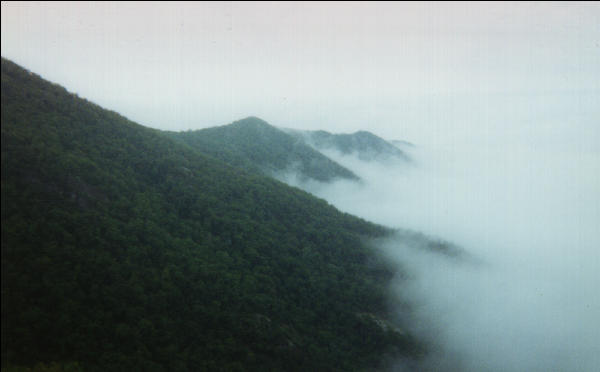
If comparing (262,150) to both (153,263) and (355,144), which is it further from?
(355,144)

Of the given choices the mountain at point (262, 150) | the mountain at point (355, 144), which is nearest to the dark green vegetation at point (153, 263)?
the mountain at point (262, 150)

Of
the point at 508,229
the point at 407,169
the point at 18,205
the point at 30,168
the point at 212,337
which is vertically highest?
the point at 407,169

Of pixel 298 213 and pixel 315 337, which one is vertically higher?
pixel 298 213

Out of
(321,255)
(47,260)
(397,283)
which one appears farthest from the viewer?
(397,283)

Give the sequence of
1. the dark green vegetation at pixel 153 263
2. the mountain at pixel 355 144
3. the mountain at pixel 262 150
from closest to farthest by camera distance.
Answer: the dark green vegetation at pixel 153 263 < the mountain at pixel 262 150 < the mountain at pixel 355 144

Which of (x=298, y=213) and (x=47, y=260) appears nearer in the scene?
(x=47, y=260)

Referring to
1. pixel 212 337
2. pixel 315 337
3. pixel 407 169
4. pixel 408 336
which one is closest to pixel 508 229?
pixel 407 169

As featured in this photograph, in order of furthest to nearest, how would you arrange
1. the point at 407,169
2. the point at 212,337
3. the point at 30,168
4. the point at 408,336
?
the point at 407,169
the point at 408,336
the point at 212,337
the point at 30,168

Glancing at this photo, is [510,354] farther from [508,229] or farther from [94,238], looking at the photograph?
[508,229]

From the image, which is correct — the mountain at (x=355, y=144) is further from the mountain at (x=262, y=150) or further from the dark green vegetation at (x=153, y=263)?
the dark green vegetation at (x=153, y=263)
